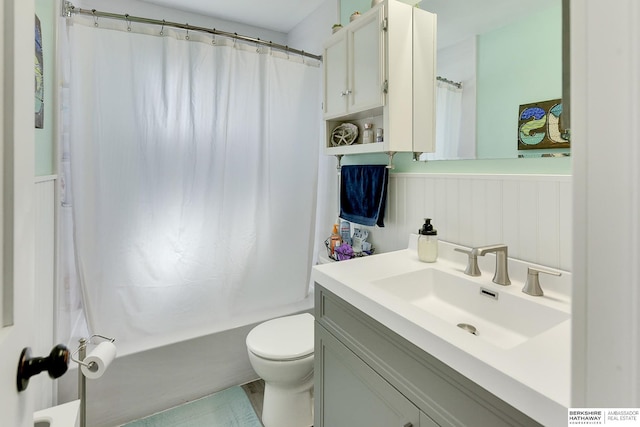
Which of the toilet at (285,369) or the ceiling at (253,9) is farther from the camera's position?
the ceiling at (253,9)

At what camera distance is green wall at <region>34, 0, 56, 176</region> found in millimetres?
1250

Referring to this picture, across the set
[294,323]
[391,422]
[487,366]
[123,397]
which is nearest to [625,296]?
[487,366]

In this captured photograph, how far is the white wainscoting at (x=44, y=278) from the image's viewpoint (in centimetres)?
119

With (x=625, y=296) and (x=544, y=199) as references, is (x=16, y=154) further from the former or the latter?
(x=544, y=199)

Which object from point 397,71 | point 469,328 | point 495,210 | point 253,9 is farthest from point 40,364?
point 253,9

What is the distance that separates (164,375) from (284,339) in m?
0.72

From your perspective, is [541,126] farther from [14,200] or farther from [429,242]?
[14,200]

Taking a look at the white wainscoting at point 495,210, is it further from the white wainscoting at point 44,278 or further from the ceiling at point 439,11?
the white wainscoting at point 44,278

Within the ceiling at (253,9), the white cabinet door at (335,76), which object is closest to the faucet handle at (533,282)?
the white cabinet door at (335,76)

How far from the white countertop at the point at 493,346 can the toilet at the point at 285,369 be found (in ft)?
1.70

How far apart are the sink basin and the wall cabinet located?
0.56 m

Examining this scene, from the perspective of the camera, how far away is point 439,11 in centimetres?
134

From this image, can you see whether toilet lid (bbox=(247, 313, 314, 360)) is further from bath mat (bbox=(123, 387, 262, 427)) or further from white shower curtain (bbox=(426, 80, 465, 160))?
white shower curtain (bbox=(426, 80, 465, 160))

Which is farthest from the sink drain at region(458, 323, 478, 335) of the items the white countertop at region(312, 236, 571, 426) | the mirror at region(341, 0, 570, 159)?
the mirror at region(341, 0, 570, 159)
